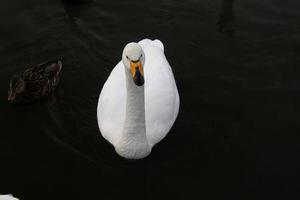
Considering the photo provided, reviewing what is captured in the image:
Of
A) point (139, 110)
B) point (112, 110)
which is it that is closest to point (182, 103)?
point (112, 110)

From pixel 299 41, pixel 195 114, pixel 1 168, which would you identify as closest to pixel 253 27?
pixel 299 41

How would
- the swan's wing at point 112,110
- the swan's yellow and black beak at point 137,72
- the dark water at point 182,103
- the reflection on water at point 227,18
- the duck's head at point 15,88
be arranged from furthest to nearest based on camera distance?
the reflection on water at point 227,18 → the duck's head at point 15,88 → the swan's wing at point 112,110 → the dark water at point 182,103 → the swan's yellow and black beak at point 137,72

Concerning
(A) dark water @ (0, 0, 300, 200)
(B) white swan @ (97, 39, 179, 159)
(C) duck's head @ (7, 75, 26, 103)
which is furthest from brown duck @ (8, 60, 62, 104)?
(B) white swan @ (97, 39, 179, 159)

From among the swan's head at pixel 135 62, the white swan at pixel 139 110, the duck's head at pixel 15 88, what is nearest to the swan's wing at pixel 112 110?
the white swan at pixel 139 110

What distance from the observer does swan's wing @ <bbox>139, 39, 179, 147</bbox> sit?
8336 millimetres

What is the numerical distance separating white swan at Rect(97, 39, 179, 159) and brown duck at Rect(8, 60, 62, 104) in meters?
1.39

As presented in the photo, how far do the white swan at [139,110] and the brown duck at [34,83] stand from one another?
4.54ft

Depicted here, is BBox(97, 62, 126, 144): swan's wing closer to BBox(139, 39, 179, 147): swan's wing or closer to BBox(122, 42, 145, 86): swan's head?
BBox(139, 39, 179, 147): swan's wing

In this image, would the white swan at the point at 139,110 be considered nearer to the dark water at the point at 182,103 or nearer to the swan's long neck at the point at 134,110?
the swan's long neck at the point at 134,110

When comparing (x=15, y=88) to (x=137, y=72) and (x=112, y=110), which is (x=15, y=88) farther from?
(x=137, y=72)

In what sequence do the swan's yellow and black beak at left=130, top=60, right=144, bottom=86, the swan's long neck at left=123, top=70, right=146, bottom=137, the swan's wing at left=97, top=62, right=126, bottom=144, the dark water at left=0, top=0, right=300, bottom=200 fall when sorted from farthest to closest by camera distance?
the swan's wing at left=97, top=62, right=126, bottom=144 → the dark water at left=0, top=0, right=300, bottom=200 → the swan's long neck at left=123, top=70, right=146, bottom=137 → the swan's yellow and black beak at left=130, top=60, right=144, bottom=86

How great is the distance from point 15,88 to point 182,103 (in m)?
3.11

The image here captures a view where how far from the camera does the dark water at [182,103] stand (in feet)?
27.0

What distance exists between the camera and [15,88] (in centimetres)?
960
